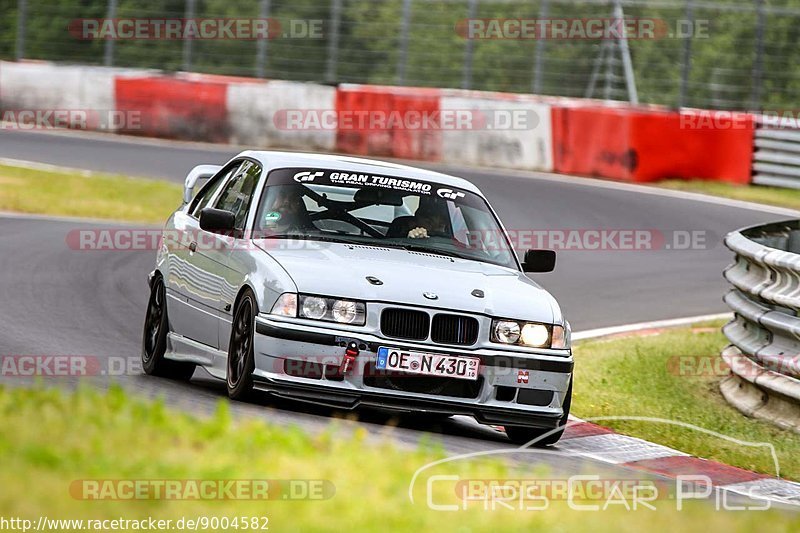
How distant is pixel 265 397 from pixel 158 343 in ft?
5.22

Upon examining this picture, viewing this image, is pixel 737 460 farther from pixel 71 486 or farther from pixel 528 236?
pixel 528 236

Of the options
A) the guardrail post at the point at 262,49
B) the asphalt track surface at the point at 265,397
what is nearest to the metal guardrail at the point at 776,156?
the asphalt track surface at the point at 265,397

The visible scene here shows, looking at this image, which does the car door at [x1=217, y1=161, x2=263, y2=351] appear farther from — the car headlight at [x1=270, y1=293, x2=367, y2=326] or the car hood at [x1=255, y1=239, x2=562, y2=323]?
the car headlight at [x1=270, y1=293, x2=367, y2=326]

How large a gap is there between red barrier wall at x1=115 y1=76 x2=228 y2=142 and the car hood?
58.7 feet

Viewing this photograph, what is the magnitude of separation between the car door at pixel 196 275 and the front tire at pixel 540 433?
5.69 feet

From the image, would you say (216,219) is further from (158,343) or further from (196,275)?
(158,343)

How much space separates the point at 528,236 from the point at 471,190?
28.8ft

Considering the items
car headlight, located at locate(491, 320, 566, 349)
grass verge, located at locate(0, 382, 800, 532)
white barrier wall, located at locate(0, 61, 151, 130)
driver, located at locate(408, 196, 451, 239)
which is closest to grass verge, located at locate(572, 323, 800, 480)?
car headlight, located at locate(491, 320, 566, 349)

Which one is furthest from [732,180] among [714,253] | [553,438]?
[553,438]

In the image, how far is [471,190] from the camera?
9797 millimetres

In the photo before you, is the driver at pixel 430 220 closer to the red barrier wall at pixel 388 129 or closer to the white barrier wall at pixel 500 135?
the white barrier wall at pixel 500 135

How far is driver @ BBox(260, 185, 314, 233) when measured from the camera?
29.5ft

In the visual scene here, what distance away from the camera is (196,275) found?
9.33m

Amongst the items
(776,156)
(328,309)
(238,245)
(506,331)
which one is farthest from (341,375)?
(776,156)
